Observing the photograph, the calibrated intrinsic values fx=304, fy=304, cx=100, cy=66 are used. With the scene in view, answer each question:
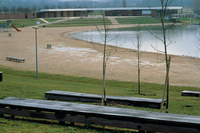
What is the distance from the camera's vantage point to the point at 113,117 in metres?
6.89

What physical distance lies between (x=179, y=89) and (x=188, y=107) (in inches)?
307

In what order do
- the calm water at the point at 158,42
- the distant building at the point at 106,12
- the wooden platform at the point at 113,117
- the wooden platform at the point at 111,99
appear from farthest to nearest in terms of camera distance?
the distant building at the point at 106,12 < the calm water at the point at 158,42 < the wooden platform at the point at 111,99 < the wooden platform at the point at 113,117

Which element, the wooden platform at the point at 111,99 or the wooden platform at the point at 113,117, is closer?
the wooden platform at the point at 113,117

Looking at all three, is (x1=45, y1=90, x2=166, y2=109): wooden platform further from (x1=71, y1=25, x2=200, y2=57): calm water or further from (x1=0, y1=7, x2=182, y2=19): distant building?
(x1=0, y1=7, x2=182, y2=19): distant building

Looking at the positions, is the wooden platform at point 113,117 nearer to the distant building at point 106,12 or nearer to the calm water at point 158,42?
the calm water at point 158,42

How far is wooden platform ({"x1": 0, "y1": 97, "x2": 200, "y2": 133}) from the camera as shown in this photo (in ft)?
21.0

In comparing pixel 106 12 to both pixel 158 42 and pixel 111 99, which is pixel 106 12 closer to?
pixel 158 42

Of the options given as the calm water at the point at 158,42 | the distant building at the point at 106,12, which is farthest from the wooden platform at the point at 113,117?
the distant building at the point at 106,12

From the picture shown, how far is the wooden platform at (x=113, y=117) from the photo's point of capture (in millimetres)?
6402

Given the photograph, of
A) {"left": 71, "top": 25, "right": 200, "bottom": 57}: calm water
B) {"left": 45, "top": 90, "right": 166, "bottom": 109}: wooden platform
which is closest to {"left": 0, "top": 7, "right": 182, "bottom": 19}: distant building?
{"left": 71, "top": 25, "right": 200, "bottom": 57}: calm water

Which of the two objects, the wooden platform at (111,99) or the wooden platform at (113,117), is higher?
the wooden platform at (113,117)

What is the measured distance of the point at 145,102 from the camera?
10.9 metres

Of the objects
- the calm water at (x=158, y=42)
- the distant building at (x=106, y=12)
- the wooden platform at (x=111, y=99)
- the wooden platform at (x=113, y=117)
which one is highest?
the distant building at (x=106, y=12)

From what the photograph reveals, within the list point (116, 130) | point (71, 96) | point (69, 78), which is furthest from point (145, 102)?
point (69, 78)
